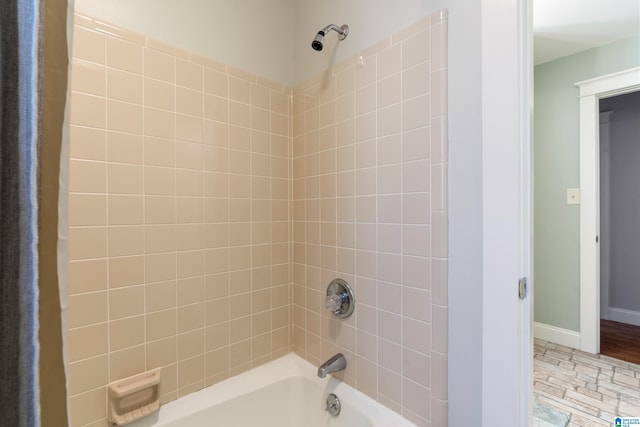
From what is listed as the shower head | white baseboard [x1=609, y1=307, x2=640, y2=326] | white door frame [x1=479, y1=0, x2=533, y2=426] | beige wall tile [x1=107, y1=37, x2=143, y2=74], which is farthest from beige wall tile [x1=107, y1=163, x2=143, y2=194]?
white baseboard [x1=609, y1=307, x2=640, y2=326]

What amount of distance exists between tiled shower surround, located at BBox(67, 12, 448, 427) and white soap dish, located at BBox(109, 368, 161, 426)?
3 cm

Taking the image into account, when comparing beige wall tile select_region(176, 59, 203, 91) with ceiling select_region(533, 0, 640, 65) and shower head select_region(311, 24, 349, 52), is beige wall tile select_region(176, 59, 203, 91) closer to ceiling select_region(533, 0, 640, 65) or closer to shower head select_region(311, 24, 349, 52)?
shower head select_region(311, 24, 349, 52)

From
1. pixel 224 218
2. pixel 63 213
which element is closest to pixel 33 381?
pixel 63 213

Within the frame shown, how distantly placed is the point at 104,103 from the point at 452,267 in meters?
1.29

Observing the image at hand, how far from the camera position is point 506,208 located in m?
0.82

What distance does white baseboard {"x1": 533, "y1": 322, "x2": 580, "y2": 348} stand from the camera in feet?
7.92

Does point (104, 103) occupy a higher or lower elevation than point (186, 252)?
higher

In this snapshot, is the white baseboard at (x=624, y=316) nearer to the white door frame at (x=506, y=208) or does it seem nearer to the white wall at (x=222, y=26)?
the white door frame at (x=506, y=208)

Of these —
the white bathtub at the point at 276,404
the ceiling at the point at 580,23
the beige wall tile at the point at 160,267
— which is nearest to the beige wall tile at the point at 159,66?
the beige wall tile at the point at 160,267

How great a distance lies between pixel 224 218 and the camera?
1265 millimetres

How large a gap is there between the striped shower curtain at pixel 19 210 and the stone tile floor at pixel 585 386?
2303 millimetres

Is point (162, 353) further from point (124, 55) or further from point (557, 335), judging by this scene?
point (557, 335)

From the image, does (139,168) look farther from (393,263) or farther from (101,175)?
(393,263)

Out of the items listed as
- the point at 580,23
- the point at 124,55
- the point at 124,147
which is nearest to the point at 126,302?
the point at 124,147
